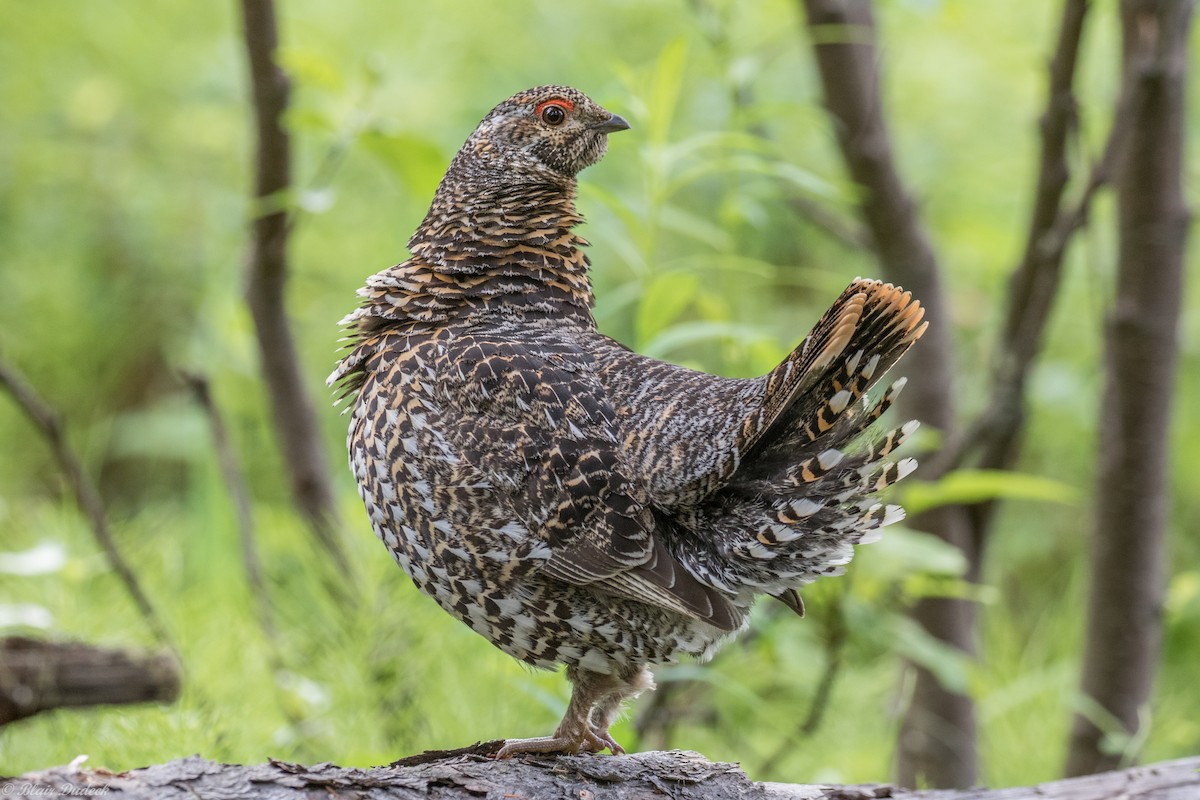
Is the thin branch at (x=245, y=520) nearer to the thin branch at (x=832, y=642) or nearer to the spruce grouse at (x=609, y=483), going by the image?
the spruce grouse at (x=609, y=483)

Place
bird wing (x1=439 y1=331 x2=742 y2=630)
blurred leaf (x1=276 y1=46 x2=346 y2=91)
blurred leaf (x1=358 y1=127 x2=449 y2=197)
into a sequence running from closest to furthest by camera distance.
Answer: bird wing (x1=439 y1=331 x2=742 y2=630) < blurred leaf (x1=358 y1=127 x2=449 y2=197) < blurred leaf (x1=276 y1=46 x2=346 y2=91)

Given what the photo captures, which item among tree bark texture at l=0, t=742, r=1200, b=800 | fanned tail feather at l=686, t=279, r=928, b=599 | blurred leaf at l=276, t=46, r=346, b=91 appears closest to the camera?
tree bark texture at l=0, t=742, r=1200, b=800

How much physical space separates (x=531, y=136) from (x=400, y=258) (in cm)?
487

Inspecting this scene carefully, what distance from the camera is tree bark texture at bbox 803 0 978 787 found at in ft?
15.3

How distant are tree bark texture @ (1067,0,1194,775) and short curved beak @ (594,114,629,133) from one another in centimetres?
185

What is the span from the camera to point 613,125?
347 cm

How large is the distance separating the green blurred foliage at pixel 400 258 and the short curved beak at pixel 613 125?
0.51 feet

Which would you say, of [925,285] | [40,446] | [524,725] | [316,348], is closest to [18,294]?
[40,446]

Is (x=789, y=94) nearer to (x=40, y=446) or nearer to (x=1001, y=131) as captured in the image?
(x=1001, y=131)

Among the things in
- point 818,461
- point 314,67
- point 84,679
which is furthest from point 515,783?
point 314,67

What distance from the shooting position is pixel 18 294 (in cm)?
853

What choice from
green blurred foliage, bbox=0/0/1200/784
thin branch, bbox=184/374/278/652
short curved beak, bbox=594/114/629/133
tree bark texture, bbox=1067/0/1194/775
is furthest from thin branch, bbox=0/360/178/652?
tree bark texture, bbox=1067/0/1194/775

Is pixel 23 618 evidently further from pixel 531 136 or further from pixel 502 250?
pixel 531 136

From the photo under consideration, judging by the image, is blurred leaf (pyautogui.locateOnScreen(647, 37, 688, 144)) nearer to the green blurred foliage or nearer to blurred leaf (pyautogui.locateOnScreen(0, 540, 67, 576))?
the green blurred foliage
